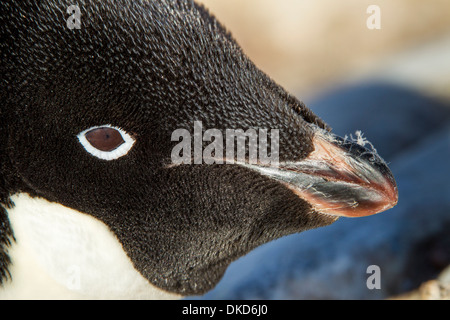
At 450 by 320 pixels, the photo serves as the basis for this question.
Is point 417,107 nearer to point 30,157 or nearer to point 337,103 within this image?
point 337,103

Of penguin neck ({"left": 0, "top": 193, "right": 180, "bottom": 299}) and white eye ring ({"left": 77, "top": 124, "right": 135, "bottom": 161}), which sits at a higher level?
white eye ring ({"left": 77, "top": 124, "right": 135, "bottom": 161})

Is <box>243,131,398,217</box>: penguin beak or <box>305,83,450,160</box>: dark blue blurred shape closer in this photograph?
<box>243,131,398,217</box>: penguin beak

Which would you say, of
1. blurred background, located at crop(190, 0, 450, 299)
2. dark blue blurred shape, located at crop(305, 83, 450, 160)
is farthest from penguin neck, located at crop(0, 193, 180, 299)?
dark blue blurred shape, located at crop(305, 83, 450, 160)

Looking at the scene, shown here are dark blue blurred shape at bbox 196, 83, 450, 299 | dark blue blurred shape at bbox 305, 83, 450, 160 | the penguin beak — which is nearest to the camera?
the penguin beak

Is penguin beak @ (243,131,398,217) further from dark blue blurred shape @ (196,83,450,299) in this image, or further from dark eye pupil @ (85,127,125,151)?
dark blue blurred shape @ (196,83,450,299)

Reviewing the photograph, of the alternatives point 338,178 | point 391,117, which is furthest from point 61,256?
point 391,117

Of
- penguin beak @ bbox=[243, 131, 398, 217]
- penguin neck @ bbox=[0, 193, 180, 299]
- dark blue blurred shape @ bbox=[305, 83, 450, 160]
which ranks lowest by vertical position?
penguin neck @ bbox=[0, 193, 180, 299]

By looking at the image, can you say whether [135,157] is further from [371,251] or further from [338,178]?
[371,251]
